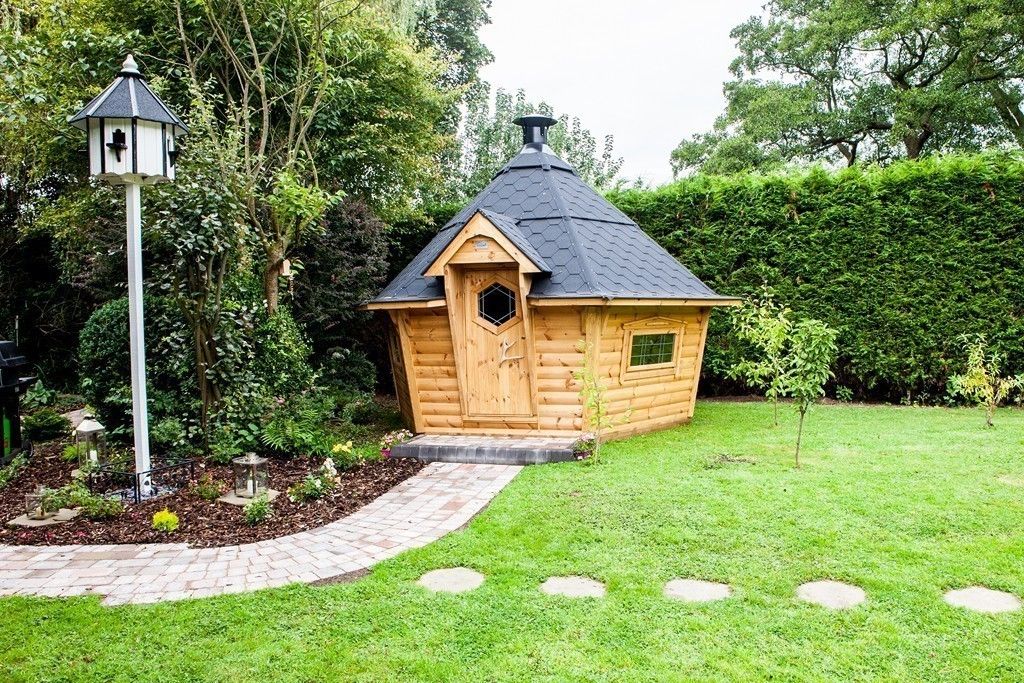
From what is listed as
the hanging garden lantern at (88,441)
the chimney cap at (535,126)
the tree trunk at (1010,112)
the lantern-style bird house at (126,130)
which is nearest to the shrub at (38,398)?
the hanging garden lantern at (88,441)

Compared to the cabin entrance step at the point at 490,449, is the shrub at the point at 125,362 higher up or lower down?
higher up

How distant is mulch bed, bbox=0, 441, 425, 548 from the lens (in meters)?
5.36

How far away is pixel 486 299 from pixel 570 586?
483 cm

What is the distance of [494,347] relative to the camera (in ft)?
27.7

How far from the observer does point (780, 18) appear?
2012cm

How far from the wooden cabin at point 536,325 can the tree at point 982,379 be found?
11.2 feet

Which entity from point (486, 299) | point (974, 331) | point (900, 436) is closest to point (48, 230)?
point (486, 299)

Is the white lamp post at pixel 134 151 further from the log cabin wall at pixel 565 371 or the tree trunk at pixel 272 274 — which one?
the log cabin wall at pixel 565 371

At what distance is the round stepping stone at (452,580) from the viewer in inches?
168

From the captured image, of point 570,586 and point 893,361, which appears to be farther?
point 893,361

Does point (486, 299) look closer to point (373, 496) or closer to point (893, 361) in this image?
point (373, 496)

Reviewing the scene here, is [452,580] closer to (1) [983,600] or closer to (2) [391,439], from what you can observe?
(1) [983,600]

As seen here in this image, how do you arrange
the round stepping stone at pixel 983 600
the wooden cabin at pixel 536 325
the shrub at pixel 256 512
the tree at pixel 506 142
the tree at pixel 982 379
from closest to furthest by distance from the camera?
the round stepping stone at pixel 983 600 < the shrub at pixel 256 512 < the wooden cabin at pixel 536 325 < the tree at pixel 982 379 < the tree at pixel 506 142

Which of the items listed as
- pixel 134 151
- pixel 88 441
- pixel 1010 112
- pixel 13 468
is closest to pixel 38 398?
pixel 13 468
